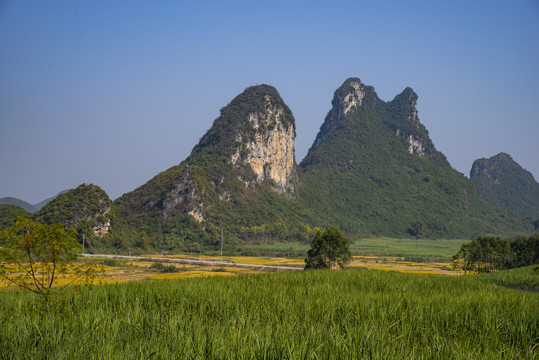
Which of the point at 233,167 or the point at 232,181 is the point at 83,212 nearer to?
the point at 232,181

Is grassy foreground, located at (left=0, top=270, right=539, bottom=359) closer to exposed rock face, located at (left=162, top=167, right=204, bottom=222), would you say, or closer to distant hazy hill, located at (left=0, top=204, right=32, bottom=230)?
distant hazy hill, located at (left=0, top=204, right=32, bottom=230)

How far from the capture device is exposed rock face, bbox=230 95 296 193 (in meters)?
150

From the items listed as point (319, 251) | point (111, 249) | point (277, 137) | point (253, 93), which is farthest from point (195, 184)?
point (319, 251)

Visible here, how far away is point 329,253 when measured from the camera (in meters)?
40.6

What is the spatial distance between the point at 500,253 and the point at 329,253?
24799mm

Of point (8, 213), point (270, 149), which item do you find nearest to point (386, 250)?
point (270, 149)

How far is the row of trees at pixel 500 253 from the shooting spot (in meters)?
47.4

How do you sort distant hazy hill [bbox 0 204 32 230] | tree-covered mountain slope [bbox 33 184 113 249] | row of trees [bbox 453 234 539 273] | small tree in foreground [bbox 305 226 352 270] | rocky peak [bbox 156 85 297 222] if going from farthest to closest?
rocky peak [bbox 156 85 297 222]
tree-covered mountain slope [bbox 33 184 113 249]
distant hazy hill [bbox 0 204 32 230]
row of trees [bbox 453 234 539 273]
small tree in foreground [bbox 305 226 352 270]

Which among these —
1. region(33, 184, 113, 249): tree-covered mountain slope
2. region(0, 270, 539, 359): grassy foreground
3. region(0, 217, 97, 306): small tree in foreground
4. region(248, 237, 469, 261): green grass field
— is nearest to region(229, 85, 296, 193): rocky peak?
region(248, 237, 469, 261): green grass field

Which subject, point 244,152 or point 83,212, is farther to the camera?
point 244,152

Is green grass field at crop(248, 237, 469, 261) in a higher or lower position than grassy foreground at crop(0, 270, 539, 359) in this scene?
lower

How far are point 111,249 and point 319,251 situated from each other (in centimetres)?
5529

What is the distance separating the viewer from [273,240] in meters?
127

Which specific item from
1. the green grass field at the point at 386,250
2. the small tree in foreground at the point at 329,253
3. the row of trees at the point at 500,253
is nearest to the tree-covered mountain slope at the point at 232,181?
the green grass field at the point at 386,250
